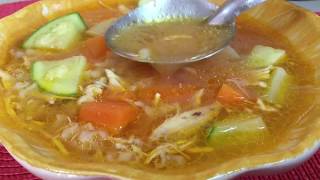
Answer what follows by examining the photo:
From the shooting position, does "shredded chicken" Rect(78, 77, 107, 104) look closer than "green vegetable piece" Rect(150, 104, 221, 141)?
No

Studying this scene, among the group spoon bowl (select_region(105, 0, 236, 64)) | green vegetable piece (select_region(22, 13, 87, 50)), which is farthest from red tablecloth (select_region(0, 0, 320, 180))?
spoon bowl (select_region(105, 0, 236, 64))

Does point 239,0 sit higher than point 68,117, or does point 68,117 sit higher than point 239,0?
point 239,0

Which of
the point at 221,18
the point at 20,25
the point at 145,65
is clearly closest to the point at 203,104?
the point at 145,65

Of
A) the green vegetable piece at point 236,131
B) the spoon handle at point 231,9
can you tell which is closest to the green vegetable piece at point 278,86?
the green vegetable piece at point 236,131

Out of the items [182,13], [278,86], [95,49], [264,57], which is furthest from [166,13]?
[278,86]

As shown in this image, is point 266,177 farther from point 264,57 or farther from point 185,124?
point 264,57

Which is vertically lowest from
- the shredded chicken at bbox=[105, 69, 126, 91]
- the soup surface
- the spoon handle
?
the shredded chicken at bbox=[105, 69, 126, 91]

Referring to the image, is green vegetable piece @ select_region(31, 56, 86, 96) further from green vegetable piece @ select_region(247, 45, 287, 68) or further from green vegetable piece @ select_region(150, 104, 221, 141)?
green vegetable piece @ select_region(247, 45, 287, 68)

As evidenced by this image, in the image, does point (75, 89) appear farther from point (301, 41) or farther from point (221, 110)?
point (301, 41)

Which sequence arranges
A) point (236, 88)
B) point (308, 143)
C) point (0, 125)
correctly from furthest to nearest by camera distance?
point (236, 88), point (0, 125), point (308, 143)
